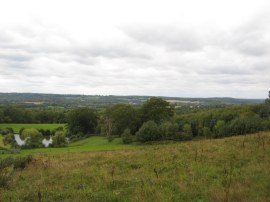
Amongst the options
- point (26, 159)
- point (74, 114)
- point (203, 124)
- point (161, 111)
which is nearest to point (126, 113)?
point (161, 111)

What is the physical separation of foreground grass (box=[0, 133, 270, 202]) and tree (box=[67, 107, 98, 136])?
232ft

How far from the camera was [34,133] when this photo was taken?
7600 centimetres

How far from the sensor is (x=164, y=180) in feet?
30.0

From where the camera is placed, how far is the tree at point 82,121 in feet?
275

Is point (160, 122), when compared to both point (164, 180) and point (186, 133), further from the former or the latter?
point (164, 180)

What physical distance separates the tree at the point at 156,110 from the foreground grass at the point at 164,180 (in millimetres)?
51236

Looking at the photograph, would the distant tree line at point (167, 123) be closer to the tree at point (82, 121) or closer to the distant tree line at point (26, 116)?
the tree at point (82, 121)

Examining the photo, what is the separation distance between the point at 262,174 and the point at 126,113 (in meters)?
57.8

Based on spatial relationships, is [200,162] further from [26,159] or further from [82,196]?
[26,159]

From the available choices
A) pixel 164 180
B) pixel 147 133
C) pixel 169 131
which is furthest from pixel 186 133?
pixel 164 180

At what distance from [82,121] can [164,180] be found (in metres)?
78.4

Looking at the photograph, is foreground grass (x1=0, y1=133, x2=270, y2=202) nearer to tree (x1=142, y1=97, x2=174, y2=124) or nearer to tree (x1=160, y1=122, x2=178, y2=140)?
tree (x1=160, y1=122, x2=178, y2=140)

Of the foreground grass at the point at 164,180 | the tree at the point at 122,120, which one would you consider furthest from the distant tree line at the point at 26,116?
the foreground grass at the point at 164,180

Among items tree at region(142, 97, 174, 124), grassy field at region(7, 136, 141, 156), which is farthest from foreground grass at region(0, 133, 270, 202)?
Answer: tree at region(142, 97, 174, 124)
